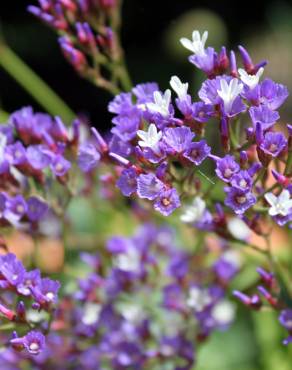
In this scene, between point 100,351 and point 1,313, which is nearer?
point 1,313

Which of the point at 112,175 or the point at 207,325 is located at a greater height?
the point at 112,175

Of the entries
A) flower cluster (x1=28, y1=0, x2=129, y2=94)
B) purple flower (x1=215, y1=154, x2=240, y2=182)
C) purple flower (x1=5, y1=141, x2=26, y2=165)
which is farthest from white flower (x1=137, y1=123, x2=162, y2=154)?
flower cluster (x1=28, y1=0, x2=129, y2=94)

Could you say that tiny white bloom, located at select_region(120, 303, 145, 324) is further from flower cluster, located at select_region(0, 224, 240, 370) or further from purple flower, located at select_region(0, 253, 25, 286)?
purple flower, located at select_region(0, 253, 25, 286)

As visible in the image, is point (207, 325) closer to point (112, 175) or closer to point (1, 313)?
point (112, 175)

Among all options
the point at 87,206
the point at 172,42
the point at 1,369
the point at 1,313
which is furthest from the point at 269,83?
the point at 172,42

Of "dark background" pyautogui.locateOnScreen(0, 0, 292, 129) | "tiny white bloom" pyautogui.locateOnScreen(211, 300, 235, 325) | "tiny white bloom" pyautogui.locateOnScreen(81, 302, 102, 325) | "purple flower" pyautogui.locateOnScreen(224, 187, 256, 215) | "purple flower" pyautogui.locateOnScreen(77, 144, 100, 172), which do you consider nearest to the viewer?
"purple flower" pyautogui.locateOnScreen(224, 187, 256, 215)

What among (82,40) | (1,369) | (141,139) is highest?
(82,40)

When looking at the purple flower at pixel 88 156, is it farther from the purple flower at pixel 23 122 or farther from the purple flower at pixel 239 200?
the purple flower at pixel 239 200
